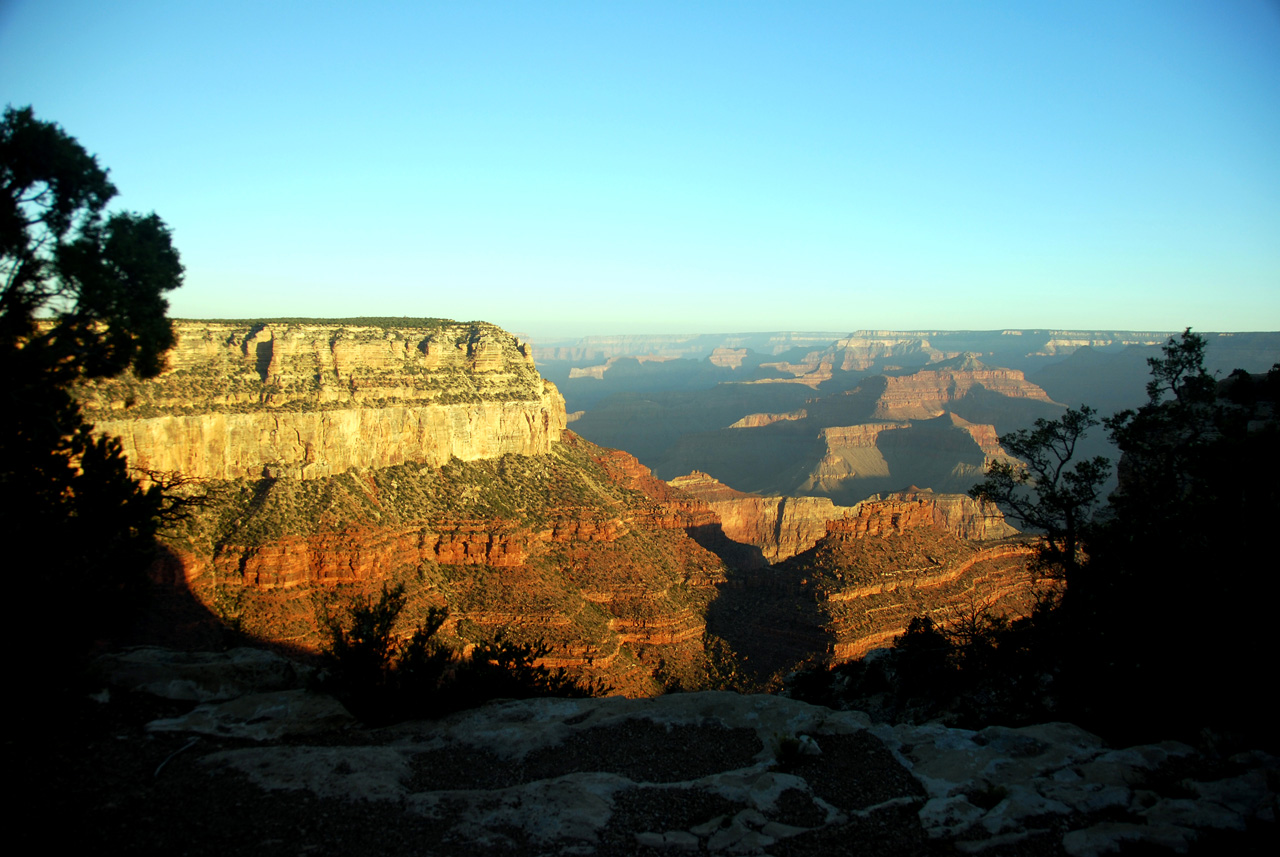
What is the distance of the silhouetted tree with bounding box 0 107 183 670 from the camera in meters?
11.0

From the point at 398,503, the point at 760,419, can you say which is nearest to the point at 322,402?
the point at 398,503

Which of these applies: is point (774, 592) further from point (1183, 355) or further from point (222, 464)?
point (222, 464)

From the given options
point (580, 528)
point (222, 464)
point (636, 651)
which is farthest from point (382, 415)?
point (636, 651)

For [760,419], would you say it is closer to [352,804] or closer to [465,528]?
[465,528]

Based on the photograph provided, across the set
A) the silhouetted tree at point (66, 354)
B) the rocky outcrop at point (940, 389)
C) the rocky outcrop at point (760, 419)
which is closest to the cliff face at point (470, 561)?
the silhouetted tree at point (66, 354)

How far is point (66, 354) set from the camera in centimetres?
1140

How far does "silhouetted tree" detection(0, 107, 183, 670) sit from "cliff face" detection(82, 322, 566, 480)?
880 inches

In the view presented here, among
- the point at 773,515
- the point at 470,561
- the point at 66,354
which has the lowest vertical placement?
the point at 773,515

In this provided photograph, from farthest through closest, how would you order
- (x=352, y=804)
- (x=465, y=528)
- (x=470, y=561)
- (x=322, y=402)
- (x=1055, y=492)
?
1. (x=322, y=402)
2. (x=465, y=528)
3. (x=470, y=561)
4. (x=1055, y=492)
5. (x=352, y=804)

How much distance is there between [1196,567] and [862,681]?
30.2 ft

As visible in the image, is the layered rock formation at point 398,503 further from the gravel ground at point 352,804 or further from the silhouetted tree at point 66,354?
the gravel ground at point 352,804

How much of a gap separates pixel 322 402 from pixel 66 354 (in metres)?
29.6

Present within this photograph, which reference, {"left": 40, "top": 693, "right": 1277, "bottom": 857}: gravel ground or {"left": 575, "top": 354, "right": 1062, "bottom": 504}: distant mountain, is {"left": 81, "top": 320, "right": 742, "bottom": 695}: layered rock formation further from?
{"left": 575, "top": 354, "right": 1062, "bottom": 504}: distant mountain

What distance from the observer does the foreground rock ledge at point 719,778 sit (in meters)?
8.56
